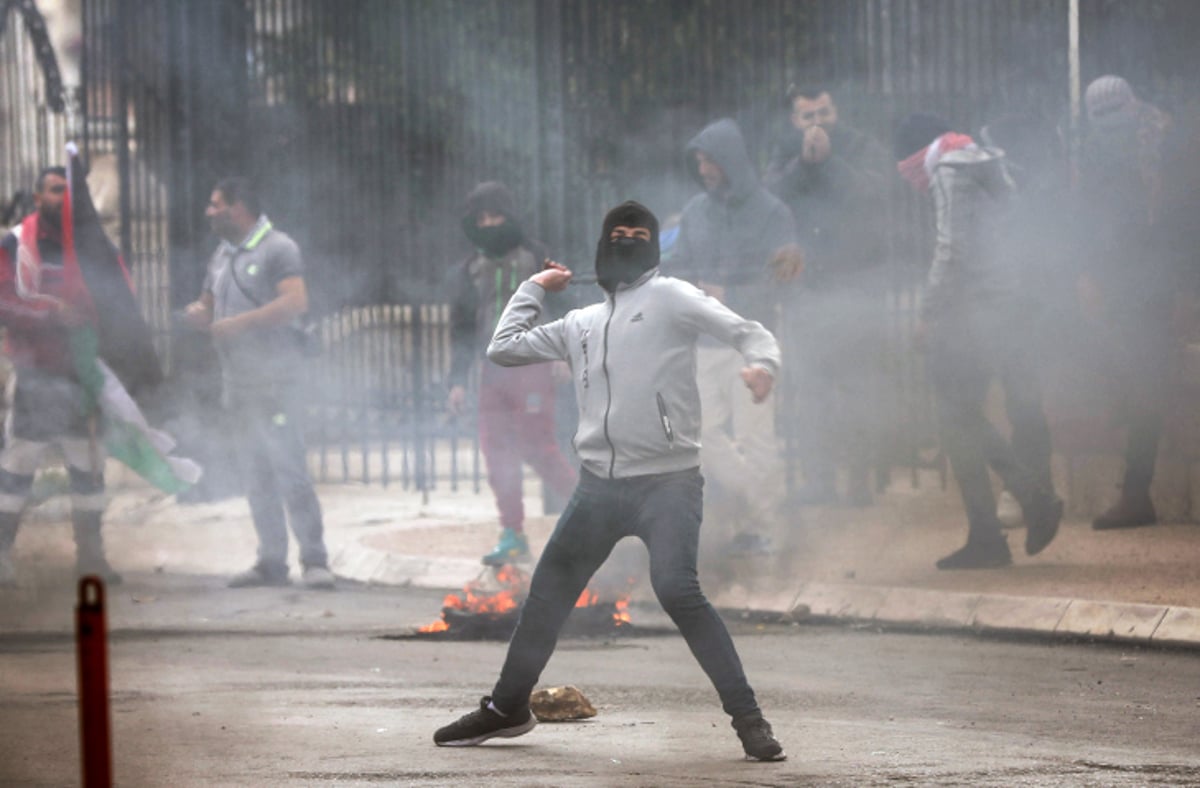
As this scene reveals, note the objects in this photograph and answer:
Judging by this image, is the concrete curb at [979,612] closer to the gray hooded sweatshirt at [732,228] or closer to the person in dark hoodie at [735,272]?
the person in dark hoodie at [735,272]

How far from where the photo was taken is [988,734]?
5.32 meters

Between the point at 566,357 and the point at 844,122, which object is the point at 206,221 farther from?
the point at 566,357

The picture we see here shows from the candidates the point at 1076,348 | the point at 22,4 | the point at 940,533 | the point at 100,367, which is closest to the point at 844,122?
the point at 1076,348

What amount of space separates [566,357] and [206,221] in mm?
7236

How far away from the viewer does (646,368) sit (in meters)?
5.38

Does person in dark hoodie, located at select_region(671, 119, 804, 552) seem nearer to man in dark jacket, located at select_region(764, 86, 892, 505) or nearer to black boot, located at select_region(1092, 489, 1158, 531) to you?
man in dark jacket, located at select_region(764, 86, 892, 505)

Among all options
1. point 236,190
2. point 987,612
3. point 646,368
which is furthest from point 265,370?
point 646,368

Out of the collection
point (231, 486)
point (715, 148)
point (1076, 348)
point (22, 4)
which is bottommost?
point (231, 486)

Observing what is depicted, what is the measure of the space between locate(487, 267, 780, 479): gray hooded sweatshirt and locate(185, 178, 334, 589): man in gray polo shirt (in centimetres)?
398

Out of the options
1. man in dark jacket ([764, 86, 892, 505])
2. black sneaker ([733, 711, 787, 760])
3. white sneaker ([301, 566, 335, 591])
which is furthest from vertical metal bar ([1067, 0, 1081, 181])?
black sneaker ([733, 711, 787, 760])

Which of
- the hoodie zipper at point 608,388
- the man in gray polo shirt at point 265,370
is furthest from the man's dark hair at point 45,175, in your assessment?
the hoodie zipper at point 608,388

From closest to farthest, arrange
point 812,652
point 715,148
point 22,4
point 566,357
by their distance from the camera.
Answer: point 566,357 < point 812,652 < point 715,148 < point 22,4

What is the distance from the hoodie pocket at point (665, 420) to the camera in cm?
530

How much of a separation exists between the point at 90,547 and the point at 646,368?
4702 millimetres
